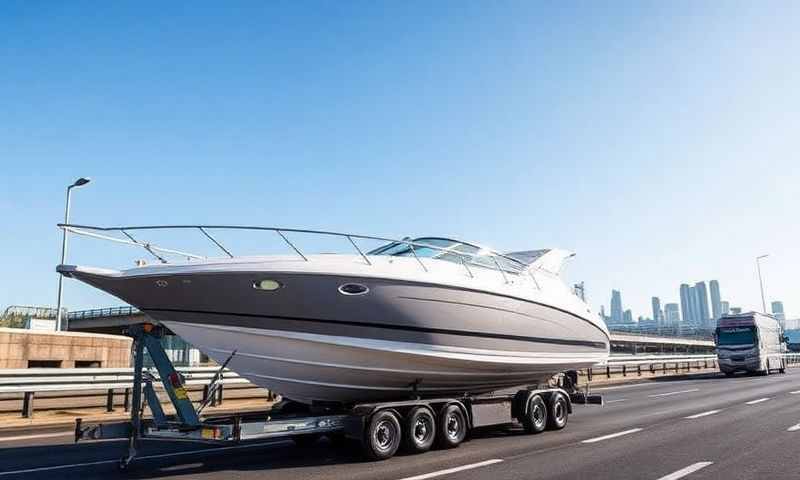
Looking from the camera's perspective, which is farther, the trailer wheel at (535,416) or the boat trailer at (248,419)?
the trailer wheel at (535,416)

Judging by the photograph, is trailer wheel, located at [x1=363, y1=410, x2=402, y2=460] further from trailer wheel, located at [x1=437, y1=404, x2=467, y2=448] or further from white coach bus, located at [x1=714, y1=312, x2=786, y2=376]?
white coach bus, located at [x1=714, y1=312, x2=786, y2=376]

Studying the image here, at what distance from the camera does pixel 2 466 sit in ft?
24.7

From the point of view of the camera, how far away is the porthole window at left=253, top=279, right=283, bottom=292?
752 centimetres

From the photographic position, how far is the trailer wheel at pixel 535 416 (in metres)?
10.5

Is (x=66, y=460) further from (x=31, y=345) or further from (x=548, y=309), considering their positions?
(x=31, y=345)

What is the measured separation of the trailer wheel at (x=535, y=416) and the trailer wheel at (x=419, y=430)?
2.44 metres

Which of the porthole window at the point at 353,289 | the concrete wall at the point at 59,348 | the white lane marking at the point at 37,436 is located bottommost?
the white lane marking at the point at 37,436

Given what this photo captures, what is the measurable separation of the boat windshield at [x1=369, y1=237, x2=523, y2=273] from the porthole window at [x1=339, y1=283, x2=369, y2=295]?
3.21 ft

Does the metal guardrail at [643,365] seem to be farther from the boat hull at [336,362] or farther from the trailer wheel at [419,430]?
the trailer wheel at [419,430]

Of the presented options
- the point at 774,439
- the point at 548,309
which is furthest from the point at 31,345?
the point at 774,439

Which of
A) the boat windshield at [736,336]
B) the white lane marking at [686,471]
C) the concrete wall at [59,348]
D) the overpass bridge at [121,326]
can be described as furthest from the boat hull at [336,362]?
the overpass bridge at [121,326]

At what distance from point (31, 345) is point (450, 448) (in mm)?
13665

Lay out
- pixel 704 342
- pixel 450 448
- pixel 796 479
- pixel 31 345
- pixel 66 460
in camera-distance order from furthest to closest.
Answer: pixel 704 342 → pixel 31 345 → pixel 450 448 → pixel 66 460 → pixel 796 479

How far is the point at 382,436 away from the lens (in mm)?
8070
